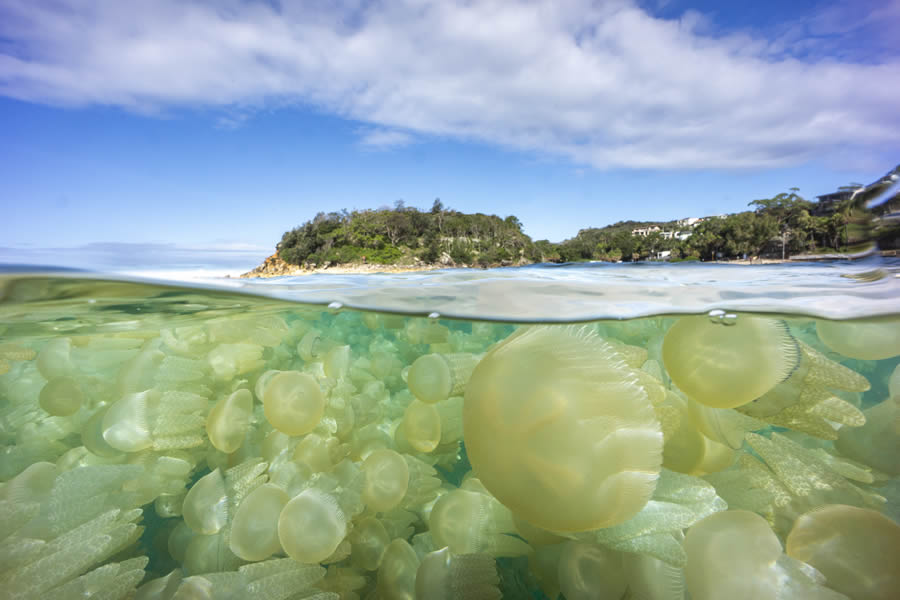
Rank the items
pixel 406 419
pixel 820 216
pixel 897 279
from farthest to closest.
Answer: pixel 820 216 → pixel 897 279 → pixel 406 419

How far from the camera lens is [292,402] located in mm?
1279

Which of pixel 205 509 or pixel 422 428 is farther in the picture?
pixel 422 428

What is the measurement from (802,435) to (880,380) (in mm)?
377

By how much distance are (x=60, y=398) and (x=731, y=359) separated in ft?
7.06

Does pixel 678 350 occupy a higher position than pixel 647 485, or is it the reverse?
pixel 678 350

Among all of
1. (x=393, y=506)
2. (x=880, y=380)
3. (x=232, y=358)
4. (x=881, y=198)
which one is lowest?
(x=393, y=506)

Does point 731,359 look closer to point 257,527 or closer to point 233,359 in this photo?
point 257,527

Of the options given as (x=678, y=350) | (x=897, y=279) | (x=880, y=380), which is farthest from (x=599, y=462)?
(x=897, y=279)

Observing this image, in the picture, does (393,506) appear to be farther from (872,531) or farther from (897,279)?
(897,279)

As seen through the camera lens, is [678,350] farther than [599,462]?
Yes

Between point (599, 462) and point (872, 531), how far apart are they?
666 mm

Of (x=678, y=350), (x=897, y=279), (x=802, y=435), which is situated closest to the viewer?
(x=678, y=350)

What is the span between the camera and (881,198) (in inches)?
103

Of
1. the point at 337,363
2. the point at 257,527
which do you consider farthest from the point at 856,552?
the point at 337,363
